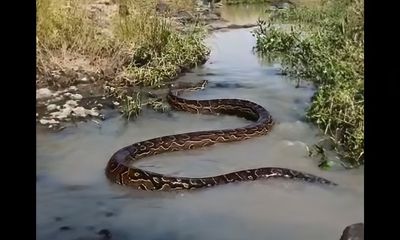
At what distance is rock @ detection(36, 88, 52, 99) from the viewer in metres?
1.27

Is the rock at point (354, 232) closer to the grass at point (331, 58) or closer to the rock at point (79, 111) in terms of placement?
the grass at point (331, 58)

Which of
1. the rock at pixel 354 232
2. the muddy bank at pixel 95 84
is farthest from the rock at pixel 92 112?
the rock at pixel 354 232

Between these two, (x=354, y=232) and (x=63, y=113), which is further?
(x=63, y=113)

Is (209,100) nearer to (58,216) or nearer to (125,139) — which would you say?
(125,139)

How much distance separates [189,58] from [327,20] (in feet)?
1.02

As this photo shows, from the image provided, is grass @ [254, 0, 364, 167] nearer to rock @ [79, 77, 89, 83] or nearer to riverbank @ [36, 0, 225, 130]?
riverbank @ [36, 0, 225, 130]

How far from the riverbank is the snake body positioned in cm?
7

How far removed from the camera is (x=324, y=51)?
1.29m

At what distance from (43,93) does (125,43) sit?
0.21m

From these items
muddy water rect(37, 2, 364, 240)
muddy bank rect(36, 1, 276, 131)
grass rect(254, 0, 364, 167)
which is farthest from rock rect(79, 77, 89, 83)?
grass rect(254, 0, 364, 167)

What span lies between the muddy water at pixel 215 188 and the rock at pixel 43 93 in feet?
0.27

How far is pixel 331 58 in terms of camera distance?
50.1 inches

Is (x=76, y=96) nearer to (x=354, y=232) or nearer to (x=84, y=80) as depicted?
(x=84, y=80)

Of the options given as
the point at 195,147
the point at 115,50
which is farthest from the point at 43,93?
the point at 195,147
